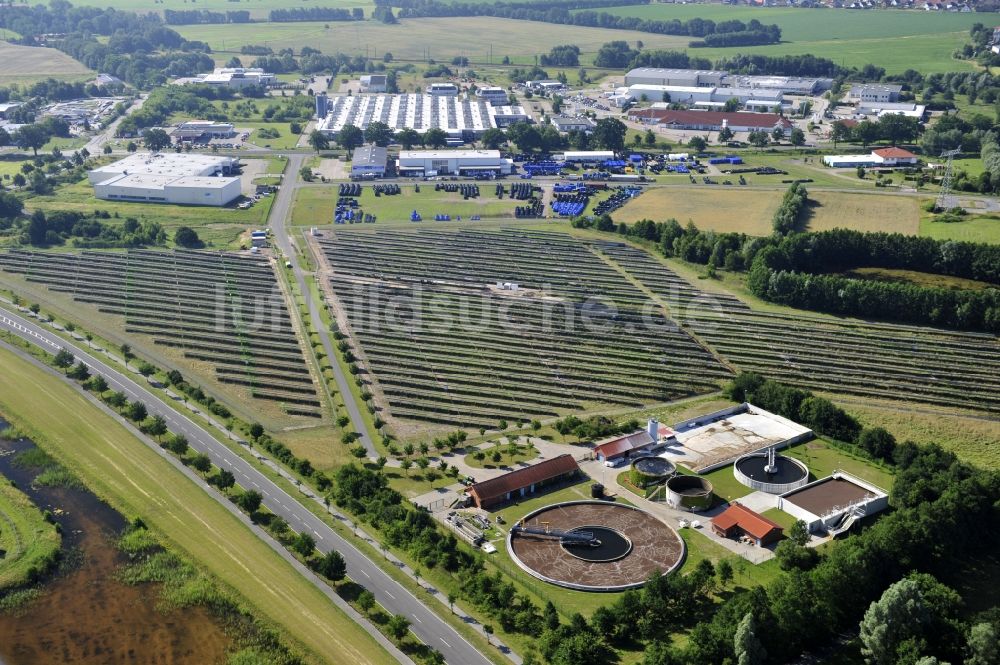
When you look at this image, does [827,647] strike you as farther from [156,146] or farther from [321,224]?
[156,146]

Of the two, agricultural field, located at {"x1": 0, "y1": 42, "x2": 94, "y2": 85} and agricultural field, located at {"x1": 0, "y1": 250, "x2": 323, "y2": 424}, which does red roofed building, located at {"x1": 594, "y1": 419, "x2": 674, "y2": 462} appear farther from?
agricultural field, located at {"x1": 0, "y1": 42, "x2": 94, "y2": 85}

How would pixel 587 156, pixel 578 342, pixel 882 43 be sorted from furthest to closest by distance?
pixel 882 43 → pixel 587 156 → pixel 578 342

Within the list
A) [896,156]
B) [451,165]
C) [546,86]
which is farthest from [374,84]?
[896,156]

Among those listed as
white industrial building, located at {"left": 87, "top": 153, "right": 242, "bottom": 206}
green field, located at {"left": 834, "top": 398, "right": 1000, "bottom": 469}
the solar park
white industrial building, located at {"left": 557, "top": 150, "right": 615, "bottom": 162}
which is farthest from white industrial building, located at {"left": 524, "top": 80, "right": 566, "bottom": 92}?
green field, located at {"left": 834, "top": 398, "right": 1000, "bottom": 469}

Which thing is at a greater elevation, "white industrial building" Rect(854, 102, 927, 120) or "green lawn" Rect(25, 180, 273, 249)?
"white industrial building" Rect(854, 102, 927, 120)

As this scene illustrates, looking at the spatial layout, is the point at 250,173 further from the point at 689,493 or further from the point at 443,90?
the point at 689,493

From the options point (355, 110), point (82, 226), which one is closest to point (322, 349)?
point (82, 226)
